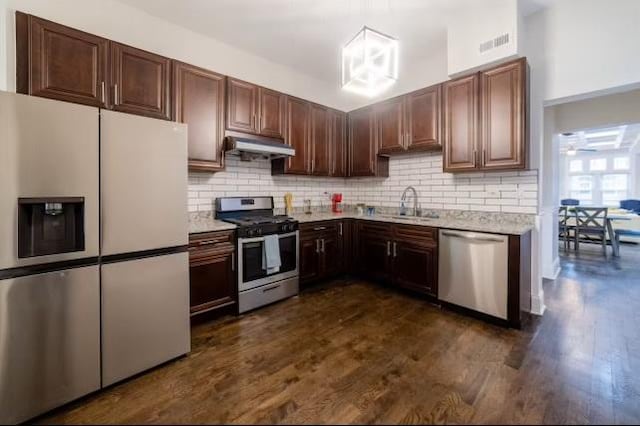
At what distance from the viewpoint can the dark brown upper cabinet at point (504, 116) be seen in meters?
2.62

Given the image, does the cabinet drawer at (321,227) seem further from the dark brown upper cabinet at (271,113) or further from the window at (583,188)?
the window at (583,188)

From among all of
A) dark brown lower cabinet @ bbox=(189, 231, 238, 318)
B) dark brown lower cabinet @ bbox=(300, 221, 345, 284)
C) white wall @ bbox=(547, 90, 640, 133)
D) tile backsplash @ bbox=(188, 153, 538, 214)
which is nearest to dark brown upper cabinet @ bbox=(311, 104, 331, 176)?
tile backsplash @ bbox=(188, 153, 538, 214)

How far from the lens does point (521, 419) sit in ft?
4.85

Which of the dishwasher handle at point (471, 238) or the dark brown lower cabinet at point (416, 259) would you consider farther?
the dark brown lower cabinet at point (416, 259)

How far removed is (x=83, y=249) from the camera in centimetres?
162

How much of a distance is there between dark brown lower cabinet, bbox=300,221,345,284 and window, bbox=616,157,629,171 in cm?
1005

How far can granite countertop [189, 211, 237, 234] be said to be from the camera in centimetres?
257

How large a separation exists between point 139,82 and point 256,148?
3.79ft

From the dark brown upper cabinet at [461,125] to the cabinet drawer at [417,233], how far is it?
29.8 inches

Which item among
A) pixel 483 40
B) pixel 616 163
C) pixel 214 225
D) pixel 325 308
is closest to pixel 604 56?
pixel 483 40

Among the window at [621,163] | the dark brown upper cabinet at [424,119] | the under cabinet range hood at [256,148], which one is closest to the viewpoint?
the under cabinet range hood at [256,148]

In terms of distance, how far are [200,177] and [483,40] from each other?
3.30 m

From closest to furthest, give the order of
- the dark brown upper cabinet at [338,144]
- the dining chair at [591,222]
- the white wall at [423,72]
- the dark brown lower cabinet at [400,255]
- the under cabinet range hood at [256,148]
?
the under cabinet range hood at [256,148] < the dark brown lower cabinet at [400,255] < the white wall at [423,72] < the dark brown upper cabinet at [338,144] < the dining chair at [591,222]

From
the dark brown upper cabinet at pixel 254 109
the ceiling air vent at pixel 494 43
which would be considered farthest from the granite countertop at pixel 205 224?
the ceiling air vent at pixel 494 43
